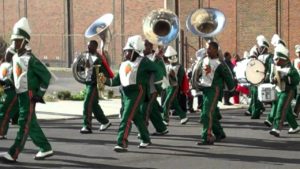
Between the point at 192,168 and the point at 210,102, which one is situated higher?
the point at 210,102

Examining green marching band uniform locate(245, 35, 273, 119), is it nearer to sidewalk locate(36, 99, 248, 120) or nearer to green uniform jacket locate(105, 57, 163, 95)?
sidewalk locate(36, 99, 248, 120)

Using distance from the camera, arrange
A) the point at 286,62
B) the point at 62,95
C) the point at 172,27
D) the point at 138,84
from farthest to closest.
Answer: the point at 62,95 → the point at 172,27 → the point at 286,62 → the point at 138,84

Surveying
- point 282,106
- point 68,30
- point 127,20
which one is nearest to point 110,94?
point 282,106

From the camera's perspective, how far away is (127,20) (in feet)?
139

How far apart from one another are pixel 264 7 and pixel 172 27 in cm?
1797

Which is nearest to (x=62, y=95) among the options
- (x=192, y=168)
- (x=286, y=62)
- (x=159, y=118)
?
(x=159, y=118)

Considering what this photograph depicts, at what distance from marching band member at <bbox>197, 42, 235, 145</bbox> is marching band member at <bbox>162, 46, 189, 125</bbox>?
3.29 meters

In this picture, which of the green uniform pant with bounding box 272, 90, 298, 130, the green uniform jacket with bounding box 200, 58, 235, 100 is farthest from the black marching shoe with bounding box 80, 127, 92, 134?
the green uniform pant with bounding box 272, 90, 298, 130

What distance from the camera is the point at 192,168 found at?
10273 mm

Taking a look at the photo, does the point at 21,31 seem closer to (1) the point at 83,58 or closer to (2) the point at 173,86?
(1) the point at 83,58

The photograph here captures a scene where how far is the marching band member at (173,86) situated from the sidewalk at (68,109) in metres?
3.12

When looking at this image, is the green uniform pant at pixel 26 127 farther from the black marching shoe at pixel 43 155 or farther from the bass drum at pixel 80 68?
the bass drum at pixel 80 68

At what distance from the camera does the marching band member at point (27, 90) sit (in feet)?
34.9

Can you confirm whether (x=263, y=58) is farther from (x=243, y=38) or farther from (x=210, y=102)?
(x=243, y=38)
